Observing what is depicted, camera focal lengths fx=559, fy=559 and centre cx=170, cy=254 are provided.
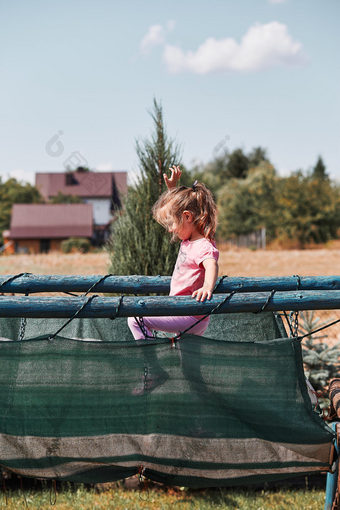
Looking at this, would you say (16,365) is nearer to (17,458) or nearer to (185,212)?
(17,458)

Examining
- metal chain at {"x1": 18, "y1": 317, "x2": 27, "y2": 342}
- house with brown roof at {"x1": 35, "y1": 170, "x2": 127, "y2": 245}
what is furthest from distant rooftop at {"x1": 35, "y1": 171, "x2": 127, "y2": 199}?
metal chain at {"x1": 18, "y1": 317, "x2": 27, "y2": 342}

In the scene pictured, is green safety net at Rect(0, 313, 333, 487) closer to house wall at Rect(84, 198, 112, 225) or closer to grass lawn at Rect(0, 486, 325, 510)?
grass lawn at Rect(0, 486, 325, 510)

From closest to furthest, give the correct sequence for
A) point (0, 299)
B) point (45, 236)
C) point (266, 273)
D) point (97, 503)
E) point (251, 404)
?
point (0, 299) → point (251, 404) → point (97, 503) → point (266, 273) → point (45, 236)

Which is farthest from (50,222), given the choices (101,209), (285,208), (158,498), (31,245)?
(158,498)

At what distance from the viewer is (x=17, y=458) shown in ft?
8.95

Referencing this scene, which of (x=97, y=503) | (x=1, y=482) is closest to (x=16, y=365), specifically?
(x=97, y=503)

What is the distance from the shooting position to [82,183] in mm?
67625

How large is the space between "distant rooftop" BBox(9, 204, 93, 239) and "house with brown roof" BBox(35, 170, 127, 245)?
3.46 m

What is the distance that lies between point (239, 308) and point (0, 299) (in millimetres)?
1110

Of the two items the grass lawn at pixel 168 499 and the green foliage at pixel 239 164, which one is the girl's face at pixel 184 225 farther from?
the green foliage at pixel 239 164

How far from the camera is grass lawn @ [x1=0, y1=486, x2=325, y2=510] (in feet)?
13.3

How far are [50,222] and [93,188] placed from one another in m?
13.3

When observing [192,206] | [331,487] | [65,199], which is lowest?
[331,487]

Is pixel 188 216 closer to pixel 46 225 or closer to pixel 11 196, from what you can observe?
pixel 46 225
